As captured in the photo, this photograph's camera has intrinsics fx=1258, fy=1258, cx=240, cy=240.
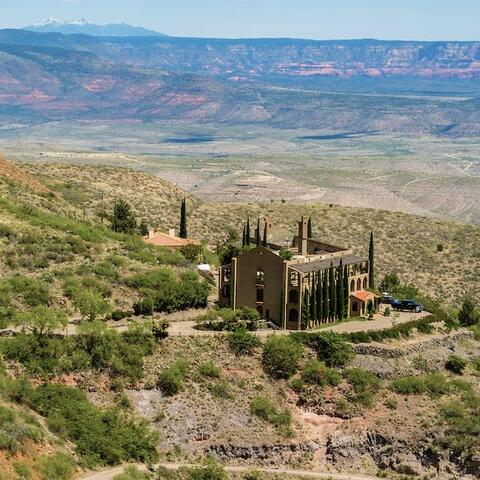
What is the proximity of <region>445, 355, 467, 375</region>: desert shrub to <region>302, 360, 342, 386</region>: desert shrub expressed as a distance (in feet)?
27.7

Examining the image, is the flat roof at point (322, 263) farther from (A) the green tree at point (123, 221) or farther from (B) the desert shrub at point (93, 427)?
(A) the green tree at point (123, 221)

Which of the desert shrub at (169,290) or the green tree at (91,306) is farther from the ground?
the green tree at (91,306)

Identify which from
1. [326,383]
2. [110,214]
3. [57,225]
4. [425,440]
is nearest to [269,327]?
[326,383]

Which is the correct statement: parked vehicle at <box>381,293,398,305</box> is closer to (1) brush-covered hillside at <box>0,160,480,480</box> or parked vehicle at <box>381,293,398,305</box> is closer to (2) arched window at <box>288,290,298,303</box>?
A: (1) brush-covered hillside at <box>0,160,480,480</box>

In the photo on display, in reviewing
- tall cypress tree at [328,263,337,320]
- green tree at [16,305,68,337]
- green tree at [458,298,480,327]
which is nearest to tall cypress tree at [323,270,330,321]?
tall cypress tree at [328,263,337,320]

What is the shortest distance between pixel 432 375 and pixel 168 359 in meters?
14.6

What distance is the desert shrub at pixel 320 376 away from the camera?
64938mm

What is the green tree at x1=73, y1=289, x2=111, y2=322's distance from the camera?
66.9m

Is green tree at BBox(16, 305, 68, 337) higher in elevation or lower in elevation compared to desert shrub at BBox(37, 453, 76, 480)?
higher

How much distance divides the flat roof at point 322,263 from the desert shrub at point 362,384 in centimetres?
713

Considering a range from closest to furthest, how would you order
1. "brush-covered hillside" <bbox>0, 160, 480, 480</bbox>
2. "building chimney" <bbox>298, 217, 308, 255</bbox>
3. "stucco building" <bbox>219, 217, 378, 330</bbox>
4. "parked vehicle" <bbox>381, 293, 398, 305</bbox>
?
"brush-covered hillside" <bbox>0, 160, 480, 480</bbox>
"stucco building" <bbox>219, 217, 378, 330</bbox>
"building chimney" <bbox>298, 217, 308, 255</bbox>
"parked vehicle" <bbox>381, 293, 398, 305</bbox>

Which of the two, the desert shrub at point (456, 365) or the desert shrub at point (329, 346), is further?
the desert shrub at point (456, 365)

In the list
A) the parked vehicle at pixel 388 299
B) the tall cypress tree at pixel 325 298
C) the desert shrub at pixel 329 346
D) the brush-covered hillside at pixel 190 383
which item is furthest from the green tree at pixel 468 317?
the desert shrub at pixel 329 346

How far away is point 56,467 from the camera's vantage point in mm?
51062
